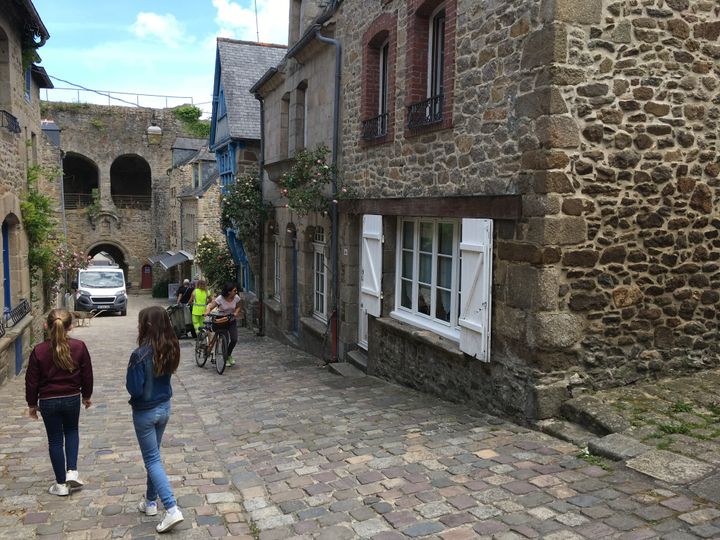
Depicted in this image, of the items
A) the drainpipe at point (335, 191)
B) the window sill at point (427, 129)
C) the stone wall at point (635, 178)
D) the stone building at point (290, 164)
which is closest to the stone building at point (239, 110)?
the stone building at point (290, 164)

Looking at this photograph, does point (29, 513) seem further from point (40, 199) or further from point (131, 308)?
point (131, 308)

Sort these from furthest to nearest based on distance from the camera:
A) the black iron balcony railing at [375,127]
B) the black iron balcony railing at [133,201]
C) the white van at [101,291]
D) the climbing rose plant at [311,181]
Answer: the black iron balcony railing at [133,201] < the white van at [101,291] < the climbing rose plant at [311,181] < the black iron balcony railing at [375,127]

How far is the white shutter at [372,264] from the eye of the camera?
27.7 ft

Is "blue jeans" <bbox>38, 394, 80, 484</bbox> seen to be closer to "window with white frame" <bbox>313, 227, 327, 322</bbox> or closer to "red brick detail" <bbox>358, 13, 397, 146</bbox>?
"red brick detail" <bbox>358, 13, 397, 146</bbox>

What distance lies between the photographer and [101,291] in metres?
24.2

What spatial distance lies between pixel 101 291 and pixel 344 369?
17.3 m

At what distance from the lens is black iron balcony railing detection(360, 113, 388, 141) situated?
878 cm

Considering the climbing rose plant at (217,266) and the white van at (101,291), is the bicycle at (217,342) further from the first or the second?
the white van at (101,291)

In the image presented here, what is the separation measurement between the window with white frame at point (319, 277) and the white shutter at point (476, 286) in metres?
5.51

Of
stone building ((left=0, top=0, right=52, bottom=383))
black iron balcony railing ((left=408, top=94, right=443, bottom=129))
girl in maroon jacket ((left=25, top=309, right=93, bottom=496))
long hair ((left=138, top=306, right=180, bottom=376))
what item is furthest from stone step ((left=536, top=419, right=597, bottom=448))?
stone building ((left=0, top=0, right=52, bottom=383))

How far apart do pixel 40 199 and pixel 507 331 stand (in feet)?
33.2

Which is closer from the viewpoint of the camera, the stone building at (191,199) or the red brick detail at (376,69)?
the red brick detail at (376,69)

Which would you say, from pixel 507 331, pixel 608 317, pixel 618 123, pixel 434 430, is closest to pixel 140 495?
pixel 434 430

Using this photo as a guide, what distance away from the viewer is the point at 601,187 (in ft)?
18.2
